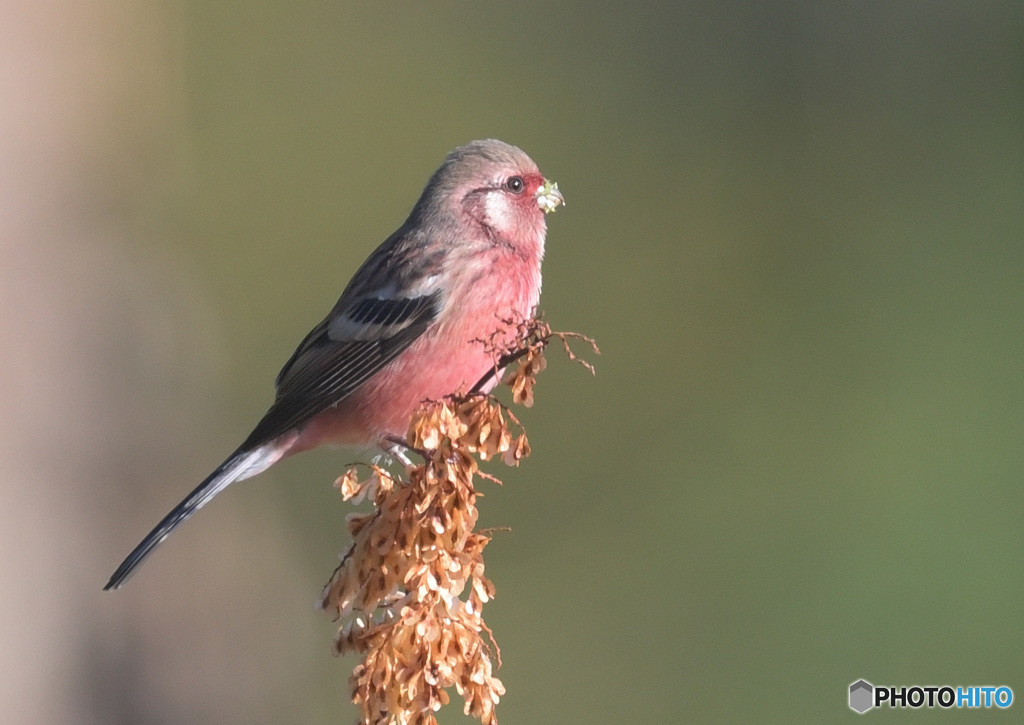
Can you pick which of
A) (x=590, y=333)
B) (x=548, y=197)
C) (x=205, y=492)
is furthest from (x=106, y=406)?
(x=548, y=197)

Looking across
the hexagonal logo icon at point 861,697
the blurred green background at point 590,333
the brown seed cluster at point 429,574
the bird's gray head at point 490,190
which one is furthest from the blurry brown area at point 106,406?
the brown seed cluster at point 429,574

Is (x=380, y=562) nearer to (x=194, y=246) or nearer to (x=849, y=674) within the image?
(x=849, y=674)

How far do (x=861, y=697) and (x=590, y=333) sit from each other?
318 cm

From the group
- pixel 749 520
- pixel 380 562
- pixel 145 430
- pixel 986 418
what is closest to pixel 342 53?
pixel 145 430

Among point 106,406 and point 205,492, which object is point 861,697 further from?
point 106,406

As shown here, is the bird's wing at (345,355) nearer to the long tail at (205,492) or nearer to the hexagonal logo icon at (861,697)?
the long tail at (205,492)

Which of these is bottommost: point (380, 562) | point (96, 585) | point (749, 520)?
point (380, 562)

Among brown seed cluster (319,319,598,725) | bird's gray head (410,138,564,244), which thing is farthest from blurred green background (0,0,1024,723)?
brown seed cluster (319,319,598,725)

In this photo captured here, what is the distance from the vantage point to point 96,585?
771 centimetres

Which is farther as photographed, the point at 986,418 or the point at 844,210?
the point at 844,210

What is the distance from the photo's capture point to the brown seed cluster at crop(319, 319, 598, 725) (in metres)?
2.56

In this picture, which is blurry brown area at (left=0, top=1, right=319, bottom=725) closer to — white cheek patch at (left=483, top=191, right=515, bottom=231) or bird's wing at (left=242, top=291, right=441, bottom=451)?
bird's wing at (left=242, top=291, right=441, bottom=451)

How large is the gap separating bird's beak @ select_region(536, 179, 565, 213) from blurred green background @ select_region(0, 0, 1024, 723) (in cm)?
332

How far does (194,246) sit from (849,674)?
537 cm
